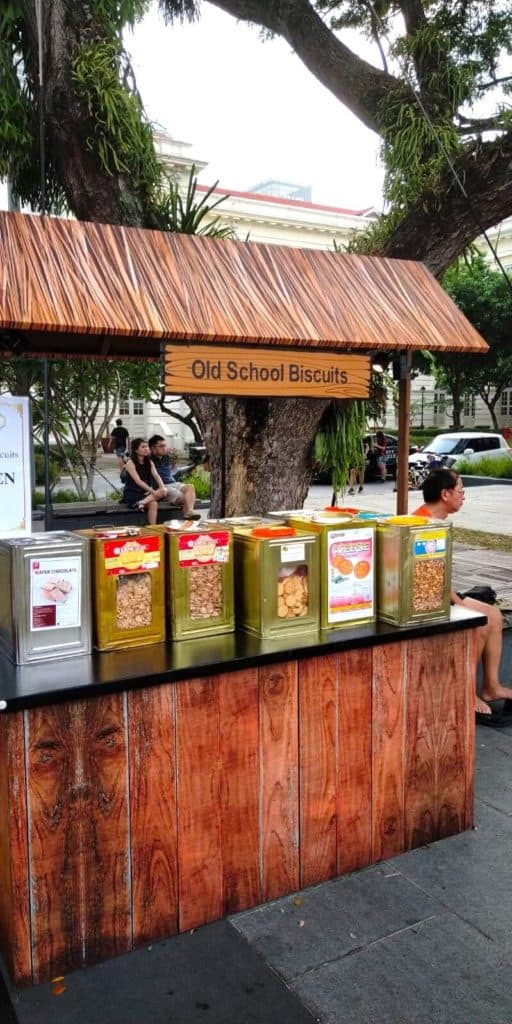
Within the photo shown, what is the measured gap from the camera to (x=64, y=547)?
2.37m

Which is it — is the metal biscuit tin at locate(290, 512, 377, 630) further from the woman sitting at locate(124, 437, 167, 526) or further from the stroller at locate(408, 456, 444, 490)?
the stroller at locate(408, 456, 444, 490)

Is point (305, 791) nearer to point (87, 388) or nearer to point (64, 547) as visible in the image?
point (64, 547)

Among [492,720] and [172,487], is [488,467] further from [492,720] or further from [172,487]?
[492,720]

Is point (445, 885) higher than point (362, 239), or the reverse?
point (362, 239)

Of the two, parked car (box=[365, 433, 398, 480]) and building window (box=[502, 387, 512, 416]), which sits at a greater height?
building window (box=[502, 387, 512, 416])

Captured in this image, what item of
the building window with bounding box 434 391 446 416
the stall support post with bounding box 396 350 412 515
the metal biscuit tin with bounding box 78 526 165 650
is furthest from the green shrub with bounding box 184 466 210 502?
the building window with bounding box 434 391 446 416

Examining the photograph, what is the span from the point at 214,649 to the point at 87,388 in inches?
422

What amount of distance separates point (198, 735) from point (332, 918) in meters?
0.77

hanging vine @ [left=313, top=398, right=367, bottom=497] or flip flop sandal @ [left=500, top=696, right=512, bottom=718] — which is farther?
hanging vine @ [left=313, top=398, right=367, bottom=497]

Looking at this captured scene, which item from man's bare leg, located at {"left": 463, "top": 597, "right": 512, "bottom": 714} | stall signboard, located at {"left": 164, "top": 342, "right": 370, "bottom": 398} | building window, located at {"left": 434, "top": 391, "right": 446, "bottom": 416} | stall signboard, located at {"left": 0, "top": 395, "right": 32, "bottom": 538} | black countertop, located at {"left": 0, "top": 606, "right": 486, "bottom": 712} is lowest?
man's bare leg, located at {"left": 463, "top": 597, "right": 512, "bottom": 714}

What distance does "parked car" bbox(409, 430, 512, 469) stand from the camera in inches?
809

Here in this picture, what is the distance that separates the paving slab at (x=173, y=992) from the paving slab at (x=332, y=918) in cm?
9

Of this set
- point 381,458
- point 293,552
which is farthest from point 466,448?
point 293,552

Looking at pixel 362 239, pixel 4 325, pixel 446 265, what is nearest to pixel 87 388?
pixel 362 239
